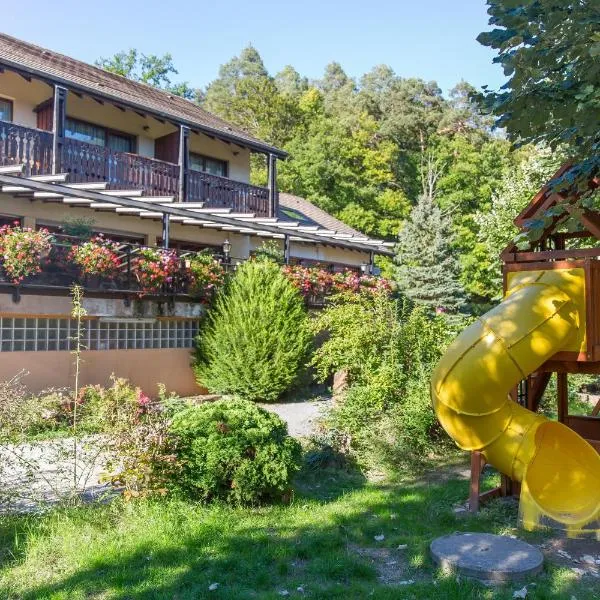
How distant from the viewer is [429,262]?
28609mm

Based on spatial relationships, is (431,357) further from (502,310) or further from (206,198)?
(206,198)

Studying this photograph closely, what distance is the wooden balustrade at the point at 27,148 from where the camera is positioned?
14.4 meters

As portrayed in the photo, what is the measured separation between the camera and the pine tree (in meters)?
28.2

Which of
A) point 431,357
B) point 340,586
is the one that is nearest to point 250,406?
point 340,586

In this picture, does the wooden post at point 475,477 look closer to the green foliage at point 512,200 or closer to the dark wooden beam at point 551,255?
the dark wooden beam at point 551,255

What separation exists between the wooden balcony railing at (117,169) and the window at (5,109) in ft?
7.00

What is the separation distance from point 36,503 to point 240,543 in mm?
2142

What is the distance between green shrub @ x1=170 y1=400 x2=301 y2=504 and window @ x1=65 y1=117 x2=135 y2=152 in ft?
41.3

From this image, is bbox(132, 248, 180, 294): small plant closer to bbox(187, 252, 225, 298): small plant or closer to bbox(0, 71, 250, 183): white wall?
bbox(187, 252, 225, 298): small plant

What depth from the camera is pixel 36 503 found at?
21.0ft

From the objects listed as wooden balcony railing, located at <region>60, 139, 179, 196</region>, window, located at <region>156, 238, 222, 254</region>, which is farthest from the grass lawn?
window, located at <region>156, 238, 222, 254</region>

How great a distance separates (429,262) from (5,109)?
1832 centimetres

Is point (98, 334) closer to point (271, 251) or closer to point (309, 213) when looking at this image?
point (271, 251)

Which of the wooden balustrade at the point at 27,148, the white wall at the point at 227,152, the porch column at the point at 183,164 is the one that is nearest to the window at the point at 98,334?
the wooden balustrade at the point at 27,148
